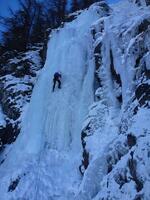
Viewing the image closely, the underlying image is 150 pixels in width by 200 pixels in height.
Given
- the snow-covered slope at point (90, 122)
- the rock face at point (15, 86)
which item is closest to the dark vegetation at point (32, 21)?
the rock face at point (15, 86)

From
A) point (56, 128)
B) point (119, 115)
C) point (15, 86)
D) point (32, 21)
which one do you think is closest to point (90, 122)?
point (119, 115)

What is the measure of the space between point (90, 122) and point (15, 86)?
6.25m

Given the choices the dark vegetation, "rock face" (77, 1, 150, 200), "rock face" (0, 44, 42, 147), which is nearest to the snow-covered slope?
"rock face" (77, 1, 150, 200)

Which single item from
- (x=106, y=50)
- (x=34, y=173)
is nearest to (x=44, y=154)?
(x=34, y=173)

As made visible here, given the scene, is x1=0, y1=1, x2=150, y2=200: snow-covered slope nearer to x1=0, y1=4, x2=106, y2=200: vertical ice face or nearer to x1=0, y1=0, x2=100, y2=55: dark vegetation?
x1=0, y1=4, x2=106, y2=200: vertical ice face

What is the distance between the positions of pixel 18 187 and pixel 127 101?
13.2ft

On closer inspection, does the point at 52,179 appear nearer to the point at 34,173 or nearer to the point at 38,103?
the point at 34,173

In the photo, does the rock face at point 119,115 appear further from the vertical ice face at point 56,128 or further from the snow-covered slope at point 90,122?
the vertical ice face at point 56,128

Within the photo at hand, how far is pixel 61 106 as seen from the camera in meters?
12.0

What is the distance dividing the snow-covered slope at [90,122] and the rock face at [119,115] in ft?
0.07

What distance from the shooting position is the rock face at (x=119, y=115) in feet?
22.4

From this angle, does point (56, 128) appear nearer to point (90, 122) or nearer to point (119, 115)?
point (90, 122)

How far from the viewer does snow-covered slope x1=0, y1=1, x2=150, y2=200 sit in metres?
7.29

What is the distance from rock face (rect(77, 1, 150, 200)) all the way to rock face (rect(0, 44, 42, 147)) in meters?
4.15
